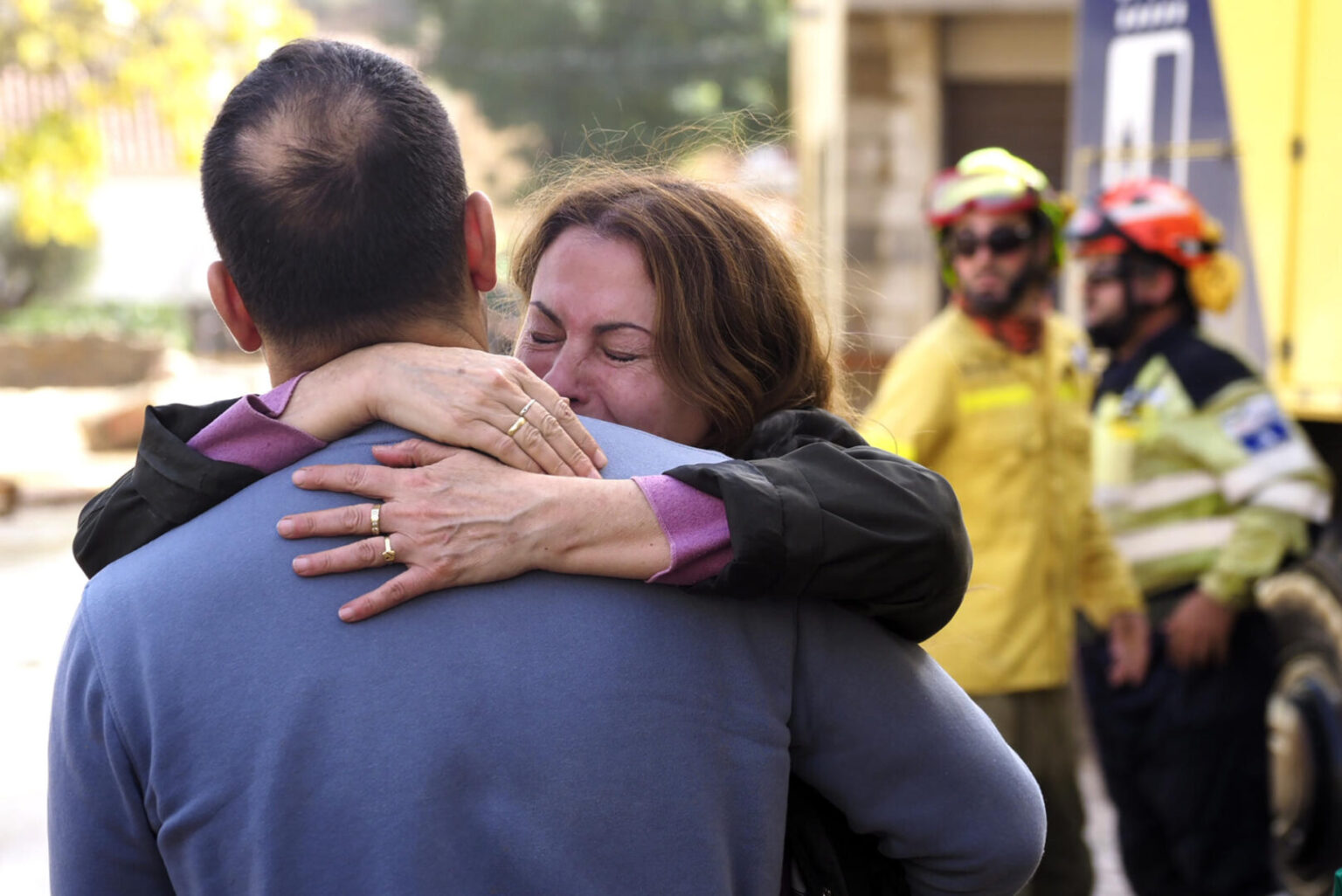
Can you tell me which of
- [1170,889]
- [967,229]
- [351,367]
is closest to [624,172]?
[351,367]

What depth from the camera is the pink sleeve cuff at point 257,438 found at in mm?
1385

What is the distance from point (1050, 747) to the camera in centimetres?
386

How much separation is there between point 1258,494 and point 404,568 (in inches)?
150

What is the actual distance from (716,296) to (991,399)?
235 cm

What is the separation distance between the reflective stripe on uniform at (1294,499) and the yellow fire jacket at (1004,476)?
73 cm

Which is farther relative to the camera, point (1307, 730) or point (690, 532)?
point (1307, 730)

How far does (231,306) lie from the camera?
1473 millimetres

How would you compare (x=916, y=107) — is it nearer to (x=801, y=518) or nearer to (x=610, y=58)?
(x=801, y=518)

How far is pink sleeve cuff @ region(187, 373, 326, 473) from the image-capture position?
1.38 m

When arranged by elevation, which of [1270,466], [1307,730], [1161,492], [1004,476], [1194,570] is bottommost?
[1307,730]

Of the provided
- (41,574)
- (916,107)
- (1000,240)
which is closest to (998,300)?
(1000,240)

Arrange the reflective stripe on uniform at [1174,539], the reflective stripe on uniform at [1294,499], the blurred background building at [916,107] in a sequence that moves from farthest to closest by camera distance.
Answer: the blurred background building at [916,107], the reflective stripe on uniform at [1174,539], the reflective stripe on uniform at [1294,499]

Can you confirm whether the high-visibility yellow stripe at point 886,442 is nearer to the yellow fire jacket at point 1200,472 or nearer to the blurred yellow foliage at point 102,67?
the yellow fire jacket at point 1200,472

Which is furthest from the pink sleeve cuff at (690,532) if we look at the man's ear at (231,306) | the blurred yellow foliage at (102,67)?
the blurred yellow foliage at (102,67)
